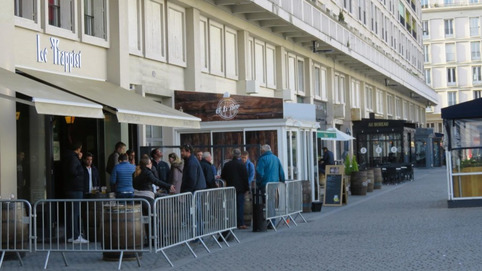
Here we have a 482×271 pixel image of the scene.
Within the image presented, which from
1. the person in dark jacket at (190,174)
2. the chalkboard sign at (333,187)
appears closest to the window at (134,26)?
the person in dark jacket at (190,174)

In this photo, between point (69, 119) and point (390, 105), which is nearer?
point (69, 119)

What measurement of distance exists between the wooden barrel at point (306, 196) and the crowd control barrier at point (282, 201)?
2620 millimetres

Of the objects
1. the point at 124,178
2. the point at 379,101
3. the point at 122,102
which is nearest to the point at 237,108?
the point at 122,102

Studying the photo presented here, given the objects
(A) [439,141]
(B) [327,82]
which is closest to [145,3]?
(B) [327,82]

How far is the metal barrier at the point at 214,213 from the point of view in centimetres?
1566

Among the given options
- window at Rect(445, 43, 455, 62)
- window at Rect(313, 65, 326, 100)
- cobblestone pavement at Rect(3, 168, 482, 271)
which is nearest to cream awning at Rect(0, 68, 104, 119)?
cobblestone pavement at Rect(3, 168, 482, 271)

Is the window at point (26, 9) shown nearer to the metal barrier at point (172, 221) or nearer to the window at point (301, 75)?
the metal barrier at point (172, 221)

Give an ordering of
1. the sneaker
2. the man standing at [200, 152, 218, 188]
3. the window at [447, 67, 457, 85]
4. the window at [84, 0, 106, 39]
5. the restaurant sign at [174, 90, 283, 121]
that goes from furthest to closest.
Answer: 1. the window at [447, 67, 457, 85]
2. the restaurant sign at [174, 90, 283, 121]
3. the window at [84, 0, 106, 39]
4. the man standing at [200, 152, 218, 188]
5. the sneaker

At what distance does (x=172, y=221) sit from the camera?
562 inches

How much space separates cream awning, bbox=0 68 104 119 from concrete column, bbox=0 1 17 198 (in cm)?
91

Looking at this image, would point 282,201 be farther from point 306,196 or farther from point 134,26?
point 134,26

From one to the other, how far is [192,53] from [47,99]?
12569mm

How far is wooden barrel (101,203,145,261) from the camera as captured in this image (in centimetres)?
1359

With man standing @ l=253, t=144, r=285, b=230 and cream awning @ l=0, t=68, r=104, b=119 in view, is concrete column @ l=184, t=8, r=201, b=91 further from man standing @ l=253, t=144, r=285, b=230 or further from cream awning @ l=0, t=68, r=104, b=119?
cream awning @ l=0, t=68, r=104, b=119
